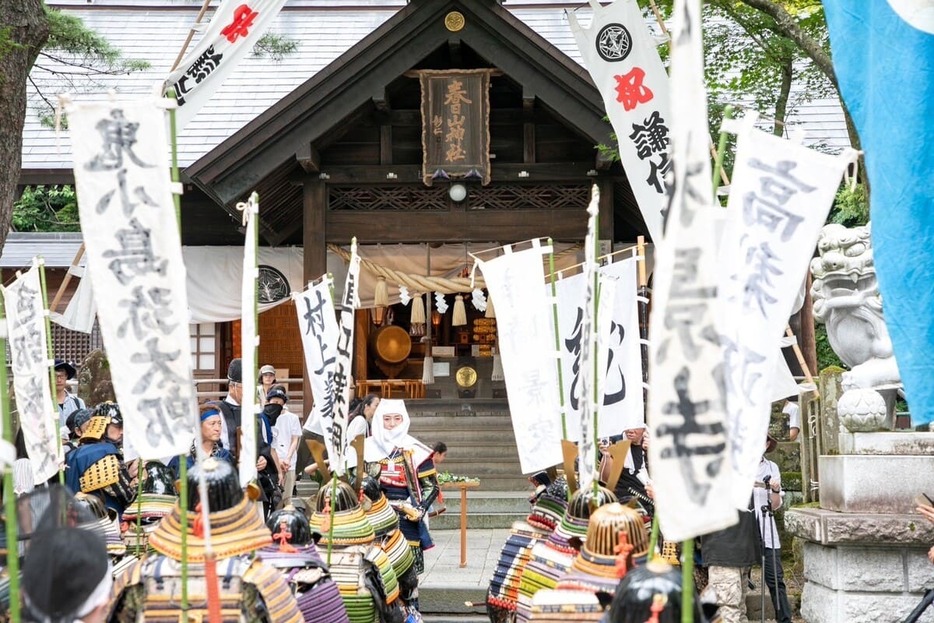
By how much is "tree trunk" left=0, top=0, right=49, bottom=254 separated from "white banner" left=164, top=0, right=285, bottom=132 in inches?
140

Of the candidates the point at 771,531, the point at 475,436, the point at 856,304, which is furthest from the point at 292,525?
the point at 475,436

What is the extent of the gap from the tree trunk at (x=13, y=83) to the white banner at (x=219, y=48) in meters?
3.56

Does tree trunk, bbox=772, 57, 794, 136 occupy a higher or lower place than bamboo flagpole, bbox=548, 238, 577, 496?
higher

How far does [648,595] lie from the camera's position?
387 cm

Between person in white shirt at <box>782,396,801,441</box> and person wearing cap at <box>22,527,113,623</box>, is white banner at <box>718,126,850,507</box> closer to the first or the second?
person wearing cap at <box>22,527,113,623</box>

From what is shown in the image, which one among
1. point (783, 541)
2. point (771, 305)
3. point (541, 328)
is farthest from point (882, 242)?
point (783, 541)

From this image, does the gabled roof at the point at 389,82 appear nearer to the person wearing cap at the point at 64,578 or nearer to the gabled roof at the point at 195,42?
the gabled roof at the point at 195,42

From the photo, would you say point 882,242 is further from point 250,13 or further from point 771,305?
point 250,13

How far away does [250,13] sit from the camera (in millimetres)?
12273

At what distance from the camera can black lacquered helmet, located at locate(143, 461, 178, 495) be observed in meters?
8.29

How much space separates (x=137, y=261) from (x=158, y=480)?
407 cm

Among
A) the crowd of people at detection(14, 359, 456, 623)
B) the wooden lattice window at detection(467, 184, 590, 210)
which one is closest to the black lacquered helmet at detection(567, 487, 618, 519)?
the crowd of people at detection(14, 359, 456, 623)

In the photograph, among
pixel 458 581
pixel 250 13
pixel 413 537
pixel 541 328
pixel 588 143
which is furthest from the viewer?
pixel 588 143

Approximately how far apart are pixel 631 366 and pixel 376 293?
909 cm
